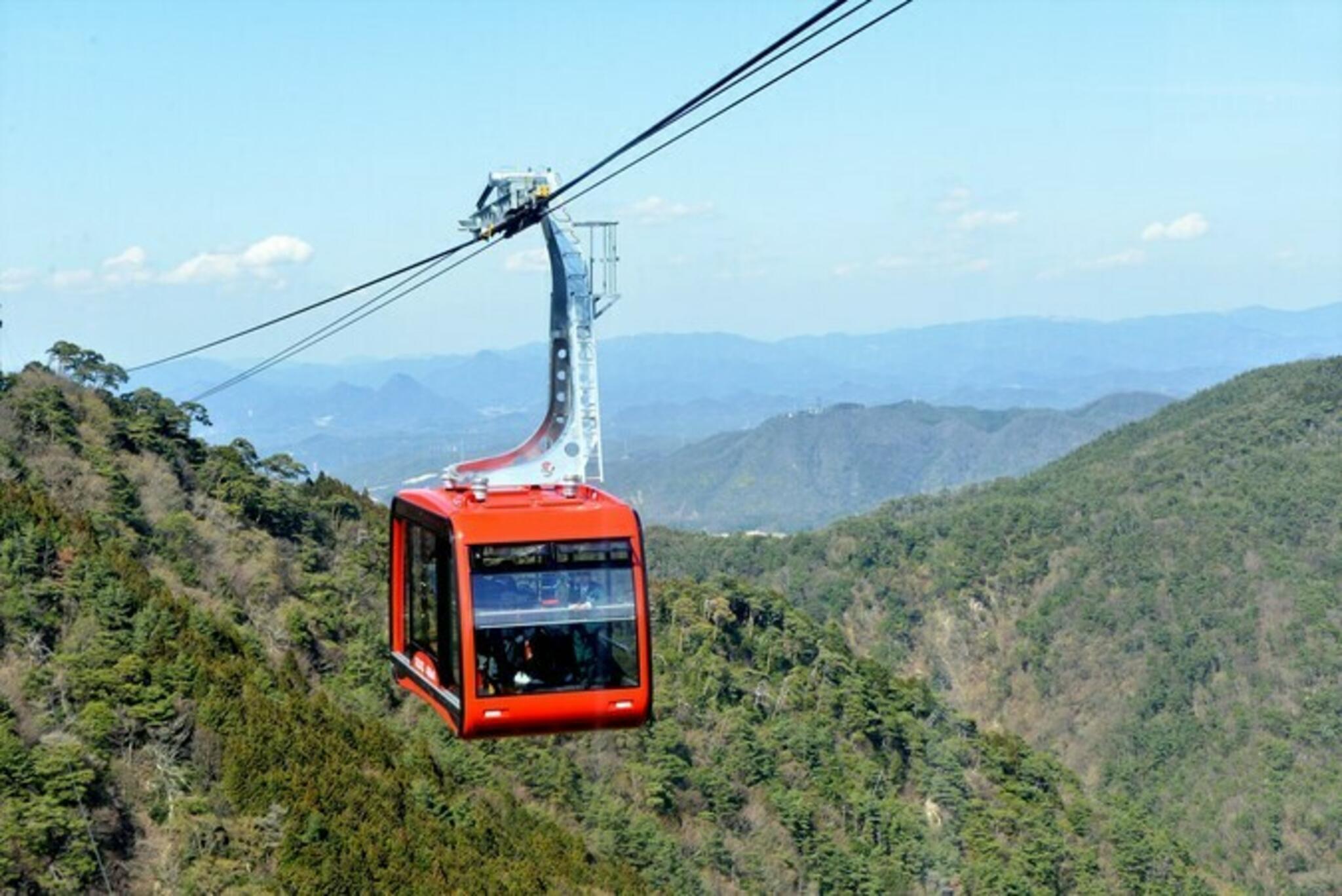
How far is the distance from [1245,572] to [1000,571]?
18074mm

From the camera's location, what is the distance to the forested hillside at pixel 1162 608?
8644 centimetres

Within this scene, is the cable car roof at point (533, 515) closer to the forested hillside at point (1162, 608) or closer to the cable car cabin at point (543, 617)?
the cable car cabin at point (543, 617)

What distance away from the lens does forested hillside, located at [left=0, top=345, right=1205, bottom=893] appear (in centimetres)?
3034

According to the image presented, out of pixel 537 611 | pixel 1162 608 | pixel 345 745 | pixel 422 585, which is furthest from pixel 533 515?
pixel 1162 608

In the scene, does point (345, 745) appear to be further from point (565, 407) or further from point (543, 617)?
point (543, 617)

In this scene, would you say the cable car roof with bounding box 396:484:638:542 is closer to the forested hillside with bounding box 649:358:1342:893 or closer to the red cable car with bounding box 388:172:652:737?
the red cable car with bounding box 388:172:652:737

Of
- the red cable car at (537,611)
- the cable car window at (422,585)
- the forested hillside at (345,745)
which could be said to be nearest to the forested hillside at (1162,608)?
the forested hillside at (345,745)

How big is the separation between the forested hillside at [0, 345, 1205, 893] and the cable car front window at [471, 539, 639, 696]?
16.2m

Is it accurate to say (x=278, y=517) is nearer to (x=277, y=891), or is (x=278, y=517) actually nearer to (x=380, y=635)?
(x=380, y=635)

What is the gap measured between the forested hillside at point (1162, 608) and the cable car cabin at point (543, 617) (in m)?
72.8

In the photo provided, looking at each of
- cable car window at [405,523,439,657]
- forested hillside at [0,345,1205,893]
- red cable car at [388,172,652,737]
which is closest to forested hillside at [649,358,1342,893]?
forested hillside at [0,345,1205,893]

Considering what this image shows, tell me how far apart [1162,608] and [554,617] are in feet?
328

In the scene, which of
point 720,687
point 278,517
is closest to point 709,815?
point 720,687

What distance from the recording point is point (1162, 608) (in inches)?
4205
